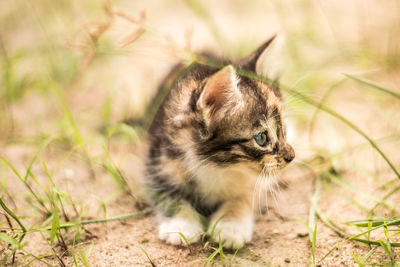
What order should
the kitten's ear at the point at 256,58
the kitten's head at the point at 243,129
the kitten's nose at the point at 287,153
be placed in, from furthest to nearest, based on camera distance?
the kitten's ear at the point at 256,58 → the kitten's nose at the point at 287,153 → the kitten's head at the point at 243,129

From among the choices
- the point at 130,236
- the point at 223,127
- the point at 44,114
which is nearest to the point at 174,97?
the point at 223,127

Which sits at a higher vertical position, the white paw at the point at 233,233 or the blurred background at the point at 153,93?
the blurred background at the point at 153,93

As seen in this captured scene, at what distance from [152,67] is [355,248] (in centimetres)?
269

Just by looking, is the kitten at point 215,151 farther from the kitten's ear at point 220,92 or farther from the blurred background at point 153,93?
the blurred background at point 153,93

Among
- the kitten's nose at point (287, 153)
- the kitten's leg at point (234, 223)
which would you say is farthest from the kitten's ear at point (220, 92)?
the kitten's leg at point (234, 223)

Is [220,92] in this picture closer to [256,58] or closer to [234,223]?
[256,58]

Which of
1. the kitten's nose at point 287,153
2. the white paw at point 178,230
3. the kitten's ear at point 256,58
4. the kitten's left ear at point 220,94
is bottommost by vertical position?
the white paw at point 178,230

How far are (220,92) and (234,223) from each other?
2.30 ft

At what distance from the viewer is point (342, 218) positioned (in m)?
1.82

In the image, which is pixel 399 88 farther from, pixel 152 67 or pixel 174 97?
pixel 152 67

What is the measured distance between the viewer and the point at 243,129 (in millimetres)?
1676

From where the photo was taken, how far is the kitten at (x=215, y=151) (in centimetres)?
164

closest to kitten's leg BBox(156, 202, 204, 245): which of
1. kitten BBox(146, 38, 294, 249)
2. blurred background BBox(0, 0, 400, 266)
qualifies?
kitten BBox(146, 38, 294, 249)

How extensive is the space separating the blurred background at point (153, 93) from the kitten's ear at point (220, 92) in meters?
0.26
